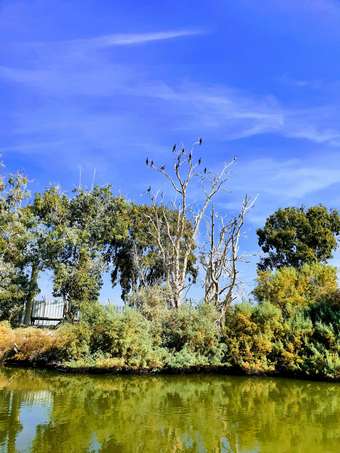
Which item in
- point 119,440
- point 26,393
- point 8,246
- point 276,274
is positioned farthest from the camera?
point 8,246

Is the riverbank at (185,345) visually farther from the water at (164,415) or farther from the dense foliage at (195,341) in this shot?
the water at (164,415)

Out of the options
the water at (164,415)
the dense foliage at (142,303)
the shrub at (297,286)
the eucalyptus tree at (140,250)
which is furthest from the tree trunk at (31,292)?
the shrub at (297,286)

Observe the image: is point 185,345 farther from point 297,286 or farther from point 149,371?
point 297,286

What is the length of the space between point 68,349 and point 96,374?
1.24 m

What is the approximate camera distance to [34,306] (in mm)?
28219

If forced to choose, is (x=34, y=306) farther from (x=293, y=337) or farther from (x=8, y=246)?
(x=293, y=337)

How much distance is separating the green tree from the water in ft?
65.3

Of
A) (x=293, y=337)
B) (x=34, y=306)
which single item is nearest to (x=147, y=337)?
(x=293, y=337)

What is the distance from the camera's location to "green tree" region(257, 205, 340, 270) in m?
34.0

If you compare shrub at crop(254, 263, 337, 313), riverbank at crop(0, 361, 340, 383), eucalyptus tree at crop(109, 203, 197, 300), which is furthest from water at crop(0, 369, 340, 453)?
eucalyptus tree at crop(109, 203, 197, 300)

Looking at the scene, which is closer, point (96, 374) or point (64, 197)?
Answer: point (96, 374)

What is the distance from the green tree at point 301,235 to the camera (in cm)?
3397

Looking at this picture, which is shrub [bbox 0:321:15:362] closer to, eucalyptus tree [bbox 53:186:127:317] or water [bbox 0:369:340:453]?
water [bbox 0:369:340:453]

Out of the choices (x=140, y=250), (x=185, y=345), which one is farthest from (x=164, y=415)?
(x=140, y=250)
